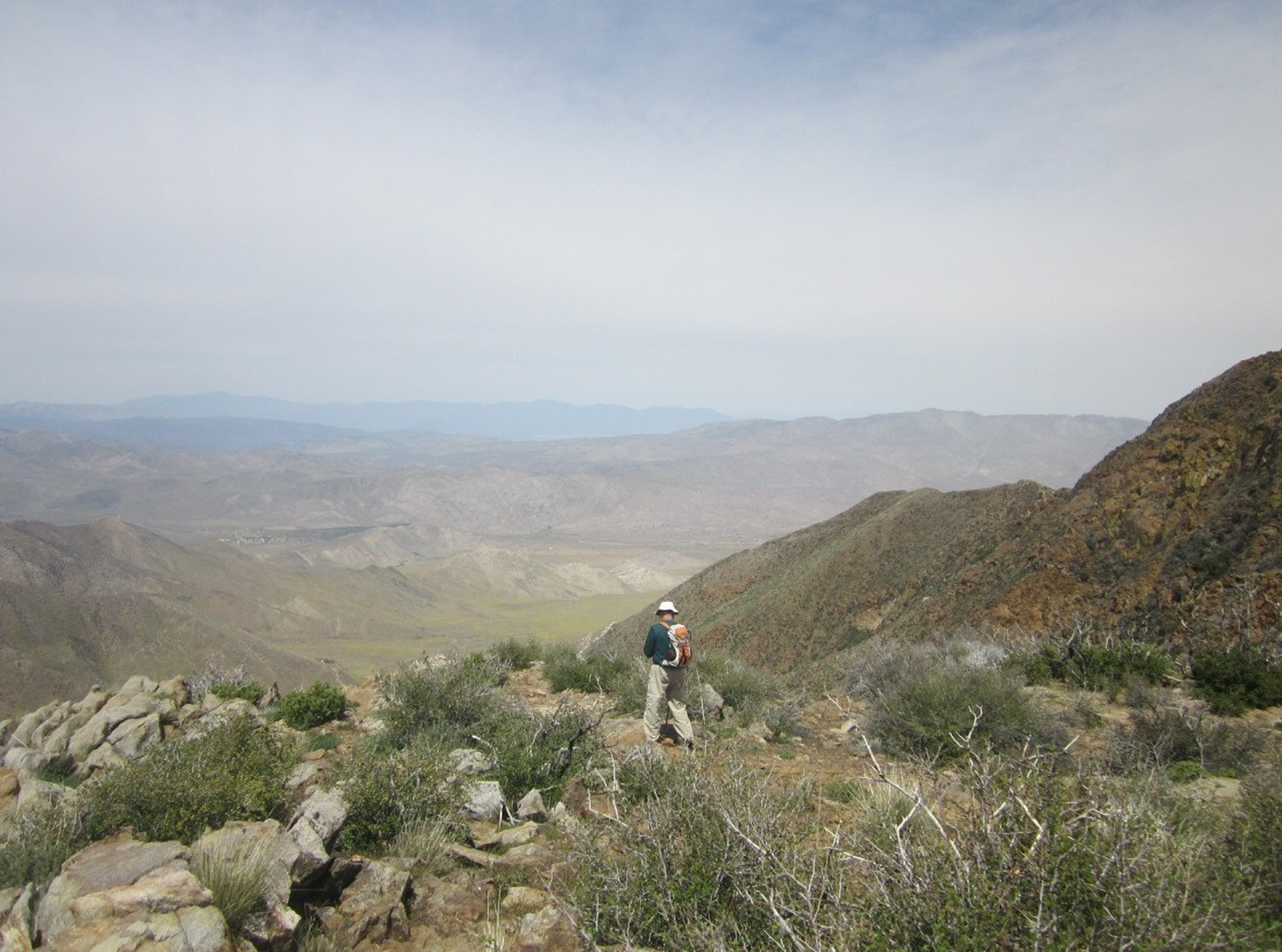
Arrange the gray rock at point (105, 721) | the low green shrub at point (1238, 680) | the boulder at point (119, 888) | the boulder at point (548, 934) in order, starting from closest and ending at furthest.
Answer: the boulder at point (119, 888)
the boulder at point (548, 934)
the low green shrub at point (1238, 680)
the gray rock at point (105, 721)

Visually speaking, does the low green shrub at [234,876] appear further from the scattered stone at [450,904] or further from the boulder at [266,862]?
the scattered stone at [450,904]

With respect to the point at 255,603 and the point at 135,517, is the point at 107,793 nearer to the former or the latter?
the point at 255,603

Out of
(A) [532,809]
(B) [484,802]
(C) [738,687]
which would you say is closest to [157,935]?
(B) [484,802]

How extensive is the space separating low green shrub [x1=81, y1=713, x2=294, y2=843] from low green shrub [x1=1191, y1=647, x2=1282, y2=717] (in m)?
10.5

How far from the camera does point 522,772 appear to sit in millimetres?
6742

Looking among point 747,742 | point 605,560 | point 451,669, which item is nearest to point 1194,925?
point 747,742

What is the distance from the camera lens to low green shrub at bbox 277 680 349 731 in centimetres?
1082

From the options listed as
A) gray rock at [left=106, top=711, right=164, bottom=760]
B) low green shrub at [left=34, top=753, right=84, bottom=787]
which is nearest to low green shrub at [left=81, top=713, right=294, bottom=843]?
low green shrub at [left=34, top=753, right=84, bottom=787]

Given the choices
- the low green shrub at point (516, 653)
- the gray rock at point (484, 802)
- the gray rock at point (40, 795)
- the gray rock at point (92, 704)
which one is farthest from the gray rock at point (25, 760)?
the low green shrub at point (516, 653)

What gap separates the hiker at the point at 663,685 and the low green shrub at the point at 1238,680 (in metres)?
6.49

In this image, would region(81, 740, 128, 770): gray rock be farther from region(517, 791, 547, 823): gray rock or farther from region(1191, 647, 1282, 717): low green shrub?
region(1191, 647, 1282, 717): low green shrub

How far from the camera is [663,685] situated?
26.7 ft

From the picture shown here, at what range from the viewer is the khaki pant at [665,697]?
8031mm

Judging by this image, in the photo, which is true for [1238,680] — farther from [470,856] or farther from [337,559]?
[337,559]
